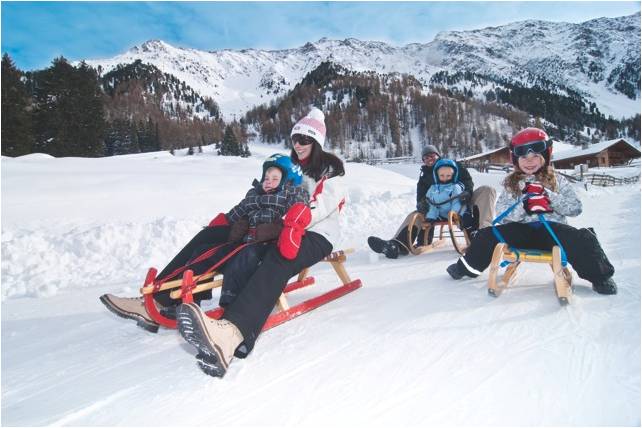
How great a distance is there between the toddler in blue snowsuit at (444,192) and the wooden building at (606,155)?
4996 centimetres

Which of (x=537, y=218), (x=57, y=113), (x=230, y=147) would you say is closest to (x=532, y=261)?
(x=537, y=218)

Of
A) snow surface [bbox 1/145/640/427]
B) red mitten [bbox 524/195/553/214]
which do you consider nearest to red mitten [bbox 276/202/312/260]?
snow surface [bbox 1/145/640/427]

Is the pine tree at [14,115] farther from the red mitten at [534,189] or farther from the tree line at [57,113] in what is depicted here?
the red mitten at [534,189]

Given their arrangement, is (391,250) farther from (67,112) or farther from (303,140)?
(67,112)

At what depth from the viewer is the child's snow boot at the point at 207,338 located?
188cm

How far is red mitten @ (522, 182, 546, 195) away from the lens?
2.92 m

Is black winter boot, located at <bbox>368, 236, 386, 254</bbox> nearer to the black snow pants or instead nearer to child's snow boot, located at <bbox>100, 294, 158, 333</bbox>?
the black snow pants

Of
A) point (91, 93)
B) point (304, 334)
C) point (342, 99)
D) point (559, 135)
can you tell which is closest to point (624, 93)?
point (559, 135)

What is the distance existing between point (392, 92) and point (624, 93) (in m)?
160

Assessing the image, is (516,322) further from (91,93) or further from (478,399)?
(91,93)

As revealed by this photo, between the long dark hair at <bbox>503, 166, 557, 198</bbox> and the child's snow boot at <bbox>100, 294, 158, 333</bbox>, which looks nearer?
the child's snow boot at <bbox>100, 294, 158, 333</bbox>

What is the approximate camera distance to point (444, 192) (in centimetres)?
505

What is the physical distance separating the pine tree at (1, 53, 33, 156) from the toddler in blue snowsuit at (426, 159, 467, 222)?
28988mm

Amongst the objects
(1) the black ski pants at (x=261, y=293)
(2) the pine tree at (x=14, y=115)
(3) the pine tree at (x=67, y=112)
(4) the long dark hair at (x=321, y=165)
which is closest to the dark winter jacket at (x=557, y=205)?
(4) the long dark hair at (x=321, y=165)
